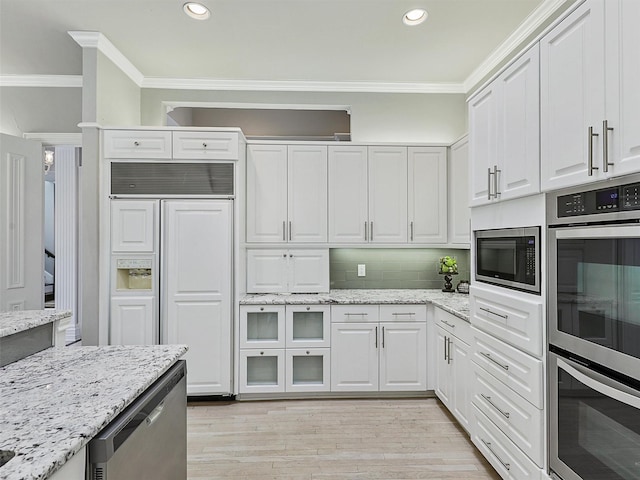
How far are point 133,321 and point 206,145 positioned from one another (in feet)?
5.38

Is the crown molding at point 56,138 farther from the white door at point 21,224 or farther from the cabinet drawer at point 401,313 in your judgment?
the cabinet drawer at point 401,313

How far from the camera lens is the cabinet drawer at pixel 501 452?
174 cm

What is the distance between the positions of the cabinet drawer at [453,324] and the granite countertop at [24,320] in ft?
7.71

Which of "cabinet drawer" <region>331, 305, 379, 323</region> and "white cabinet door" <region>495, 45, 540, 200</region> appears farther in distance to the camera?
"cabinet drawer" <region>331, 305, 379, 323</region>

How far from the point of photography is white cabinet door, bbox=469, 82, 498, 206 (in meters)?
2.05

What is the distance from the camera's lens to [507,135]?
1909mm

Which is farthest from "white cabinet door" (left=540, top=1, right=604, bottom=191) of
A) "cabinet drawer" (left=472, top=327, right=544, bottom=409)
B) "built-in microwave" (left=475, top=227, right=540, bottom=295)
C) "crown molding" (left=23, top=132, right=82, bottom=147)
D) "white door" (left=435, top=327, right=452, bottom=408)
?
"crown molding" (left=23, top=132, right=82, bottom=147)

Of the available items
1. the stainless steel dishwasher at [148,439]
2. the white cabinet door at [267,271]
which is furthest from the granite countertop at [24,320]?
the white cabinet door at [267,271]

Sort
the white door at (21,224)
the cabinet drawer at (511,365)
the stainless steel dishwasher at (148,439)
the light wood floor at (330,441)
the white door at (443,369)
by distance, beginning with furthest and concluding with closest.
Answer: the white door at (21,224) → the white door at (443,369) → the light wood floor at (330,441) → the cabinet drawer at (511,365) → the stainless steel dishwasher at (148,439)

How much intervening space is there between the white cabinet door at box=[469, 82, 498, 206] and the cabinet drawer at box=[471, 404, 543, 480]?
1309mm

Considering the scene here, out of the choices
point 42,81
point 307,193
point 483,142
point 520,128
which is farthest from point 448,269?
point 42,81

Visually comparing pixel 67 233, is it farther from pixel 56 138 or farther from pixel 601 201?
pixel 601 201

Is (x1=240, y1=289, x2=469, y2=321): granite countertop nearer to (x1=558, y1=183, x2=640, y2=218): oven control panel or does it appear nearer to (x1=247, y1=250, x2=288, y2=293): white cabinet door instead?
(x1=247, y1=250, x2=288, y2=293): white cabinet door

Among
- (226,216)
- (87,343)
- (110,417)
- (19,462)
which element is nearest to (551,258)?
(110,417)
